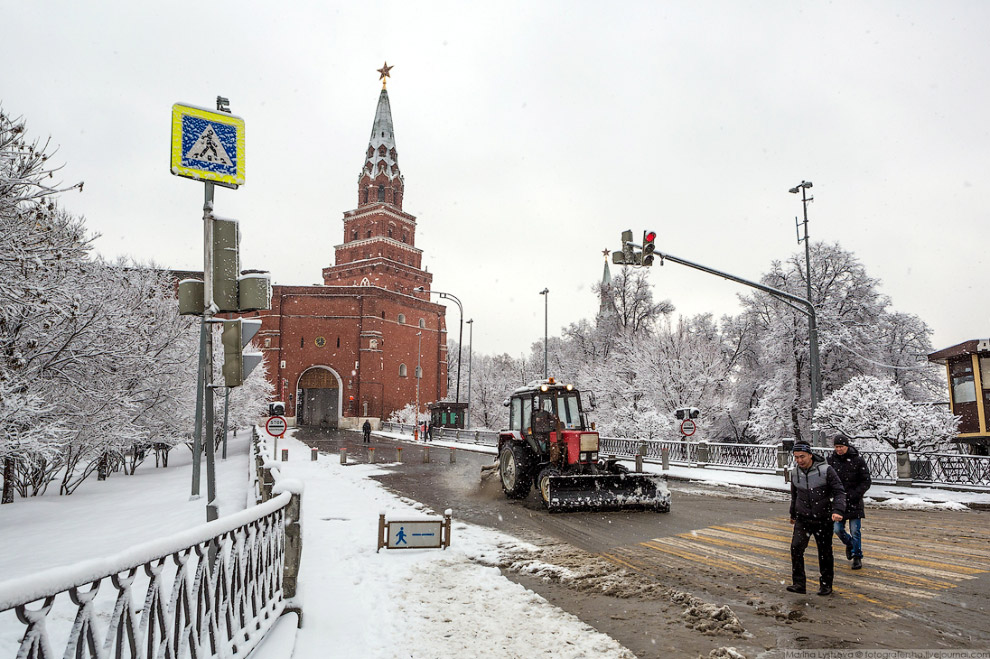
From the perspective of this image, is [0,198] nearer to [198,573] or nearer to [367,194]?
[198,573]

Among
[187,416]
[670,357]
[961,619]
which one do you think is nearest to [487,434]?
[670,357]

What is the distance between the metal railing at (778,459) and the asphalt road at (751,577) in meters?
4.08

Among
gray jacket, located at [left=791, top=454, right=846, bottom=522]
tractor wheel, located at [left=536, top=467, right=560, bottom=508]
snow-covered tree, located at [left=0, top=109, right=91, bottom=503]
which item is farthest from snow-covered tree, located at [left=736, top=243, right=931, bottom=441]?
snow-covered tree, located at [left=0, top=109, right=91, bottom=503]

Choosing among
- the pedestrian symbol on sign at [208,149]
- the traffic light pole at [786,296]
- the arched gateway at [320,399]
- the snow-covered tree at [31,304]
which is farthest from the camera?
the arched gateway at [320,399]

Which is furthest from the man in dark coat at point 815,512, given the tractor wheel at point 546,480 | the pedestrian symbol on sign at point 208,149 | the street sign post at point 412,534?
the pedestrian symbol on sign at point 208,149

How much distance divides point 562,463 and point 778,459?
11143mm

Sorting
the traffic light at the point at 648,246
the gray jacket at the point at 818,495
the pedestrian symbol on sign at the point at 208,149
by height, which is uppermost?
the traffic light at the point at 648,246

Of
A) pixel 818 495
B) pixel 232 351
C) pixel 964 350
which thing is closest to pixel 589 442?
pixel 818 495

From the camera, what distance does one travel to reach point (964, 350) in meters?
23.5

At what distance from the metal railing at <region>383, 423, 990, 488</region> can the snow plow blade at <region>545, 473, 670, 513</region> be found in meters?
4.91

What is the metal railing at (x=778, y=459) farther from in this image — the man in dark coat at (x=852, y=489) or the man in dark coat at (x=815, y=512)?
the man in dark coat at (x=815, y=512)

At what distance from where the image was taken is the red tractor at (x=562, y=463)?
38.5 ft

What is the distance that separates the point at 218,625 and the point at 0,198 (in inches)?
379

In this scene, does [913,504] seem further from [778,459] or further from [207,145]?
[207,145]
